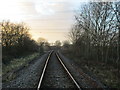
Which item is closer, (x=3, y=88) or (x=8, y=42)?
(x=3, y=88)

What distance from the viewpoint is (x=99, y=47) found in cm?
3278

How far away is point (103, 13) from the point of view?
31297 millimetres

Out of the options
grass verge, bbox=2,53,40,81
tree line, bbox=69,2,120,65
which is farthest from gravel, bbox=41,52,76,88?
tree line, bbox=69,2,120,65

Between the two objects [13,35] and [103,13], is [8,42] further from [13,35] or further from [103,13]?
[103,13]

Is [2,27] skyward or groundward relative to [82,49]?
skyward

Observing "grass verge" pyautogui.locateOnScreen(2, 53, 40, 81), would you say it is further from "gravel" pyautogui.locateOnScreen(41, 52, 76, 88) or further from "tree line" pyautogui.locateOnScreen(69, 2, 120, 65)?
"tree line" pyautogui.locateOnScreen(69, 2, 120, 65)

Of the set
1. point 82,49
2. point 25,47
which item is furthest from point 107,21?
point 25,47

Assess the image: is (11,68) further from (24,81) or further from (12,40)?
(12,40)

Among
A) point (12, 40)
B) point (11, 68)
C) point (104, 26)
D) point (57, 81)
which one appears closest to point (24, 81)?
point (57, 81)

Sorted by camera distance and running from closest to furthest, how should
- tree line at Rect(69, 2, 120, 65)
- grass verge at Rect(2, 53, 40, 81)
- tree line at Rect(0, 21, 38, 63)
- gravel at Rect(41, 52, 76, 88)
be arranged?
gravel at Rect(41, 52, 76, 88) < grass verge at Rect(2, 53, 40, 81) < tree line at Rect(69, 2, 120, 65) < tree line at Rect(0, 21, 38, 63)

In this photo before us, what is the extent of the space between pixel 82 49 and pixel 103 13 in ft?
67.4

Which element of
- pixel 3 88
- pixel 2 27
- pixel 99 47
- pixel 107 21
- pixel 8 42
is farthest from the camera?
pixel 2 27

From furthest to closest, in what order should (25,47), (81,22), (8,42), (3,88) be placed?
1. (25,47)
2. (8,42)
3. (81,22)
4. (3,88)

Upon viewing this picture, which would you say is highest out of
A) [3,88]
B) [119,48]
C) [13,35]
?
[13,35]
